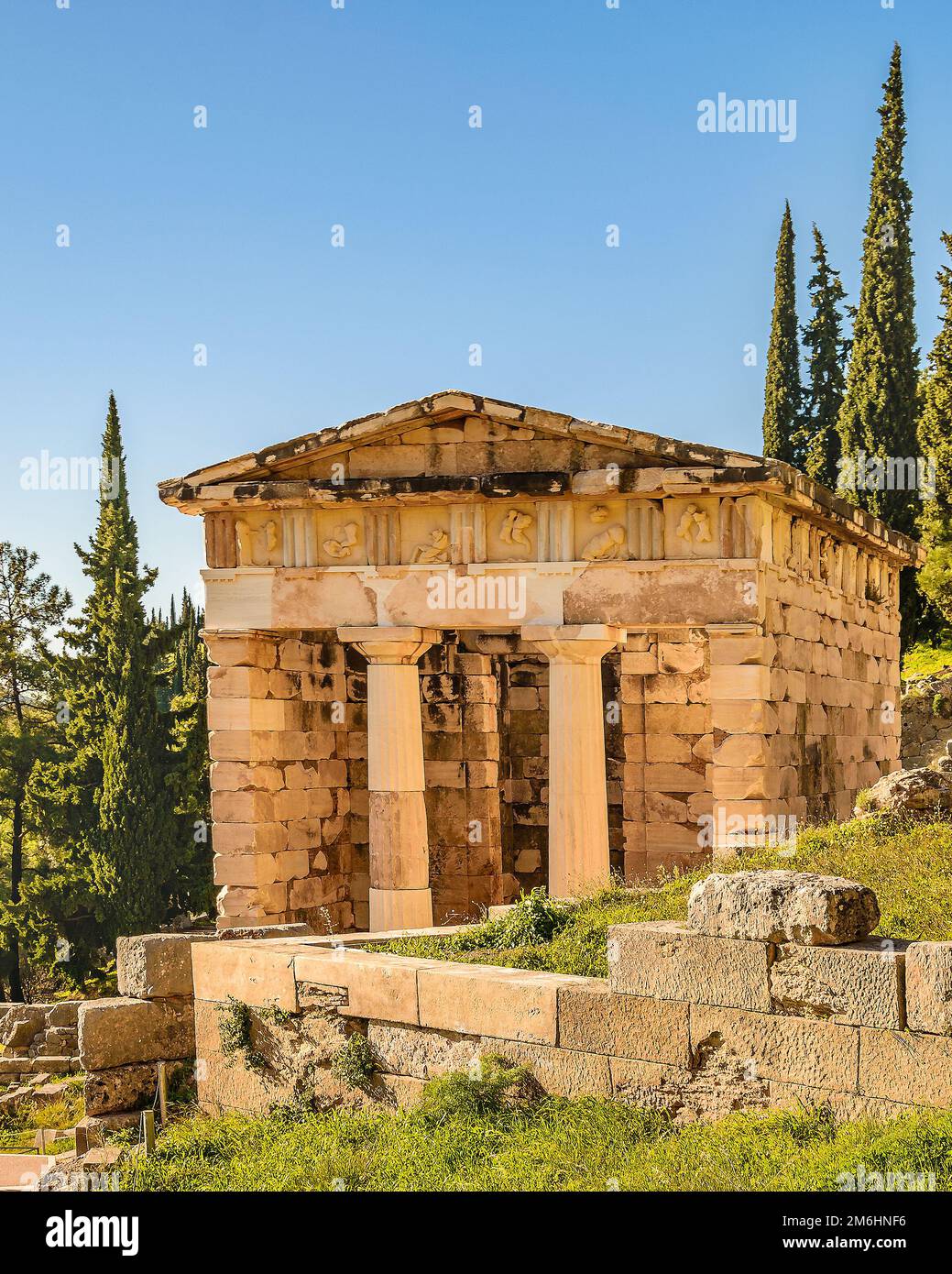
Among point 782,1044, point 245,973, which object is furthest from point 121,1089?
point 782,1044

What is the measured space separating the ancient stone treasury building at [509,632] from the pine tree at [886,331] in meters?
9.95

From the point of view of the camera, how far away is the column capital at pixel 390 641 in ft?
56.9

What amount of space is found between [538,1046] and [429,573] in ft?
29.5

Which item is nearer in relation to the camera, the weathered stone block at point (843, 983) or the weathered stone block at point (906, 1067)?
the weathered stone block at point (906, 1067)

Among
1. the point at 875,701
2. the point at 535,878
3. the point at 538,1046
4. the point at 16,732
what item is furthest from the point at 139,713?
the point at 538,1046

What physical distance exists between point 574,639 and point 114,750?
20.6 metres

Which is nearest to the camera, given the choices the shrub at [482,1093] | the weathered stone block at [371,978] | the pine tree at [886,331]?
the shrub at [482,1093]

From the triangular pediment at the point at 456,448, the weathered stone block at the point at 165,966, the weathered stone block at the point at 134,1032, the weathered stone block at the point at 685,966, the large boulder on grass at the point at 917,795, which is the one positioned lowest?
the weathered stone block at the point at 134,1032

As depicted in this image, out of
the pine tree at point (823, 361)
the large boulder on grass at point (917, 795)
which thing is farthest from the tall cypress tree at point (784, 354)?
the large boulder on grass at point (917, 795)

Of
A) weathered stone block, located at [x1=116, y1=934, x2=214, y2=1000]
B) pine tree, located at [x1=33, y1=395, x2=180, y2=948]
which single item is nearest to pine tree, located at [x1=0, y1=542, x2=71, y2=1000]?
pine tree, located at [x1=33, y1=395, x2=180, y2=948]

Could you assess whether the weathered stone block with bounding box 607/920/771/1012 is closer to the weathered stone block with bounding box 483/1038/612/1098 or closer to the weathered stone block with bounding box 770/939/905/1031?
the weathered stone block with bounding box 770/939/905/1031

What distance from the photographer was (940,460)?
→ 26.1 m

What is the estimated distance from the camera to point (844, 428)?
30812 mm

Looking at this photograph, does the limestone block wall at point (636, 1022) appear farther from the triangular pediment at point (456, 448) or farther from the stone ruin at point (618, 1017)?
the triangular pediment at point (456, 448)
